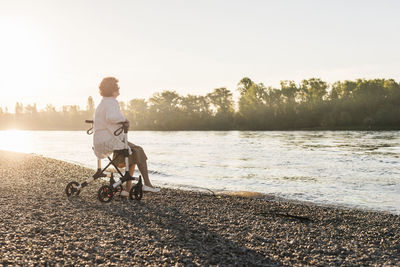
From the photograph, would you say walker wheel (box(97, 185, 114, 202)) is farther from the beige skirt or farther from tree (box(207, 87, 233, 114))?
tree (box(207, 87, 233, 114))

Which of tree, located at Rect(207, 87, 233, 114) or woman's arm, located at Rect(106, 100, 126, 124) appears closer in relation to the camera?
woman's arm, located at Rect(106, 100, 126, 124)

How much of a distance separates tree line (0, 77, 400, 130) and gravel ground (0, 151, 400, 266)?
94.6 meters

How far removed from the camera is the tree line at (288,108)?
338 feet

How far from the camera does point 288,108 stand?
114m

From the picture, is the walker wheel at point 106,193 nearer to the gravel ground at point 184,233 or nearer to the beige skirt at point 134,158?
the gravel ground at point 184,233

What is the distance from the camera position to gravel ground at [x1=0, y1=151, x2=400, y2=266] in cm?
500

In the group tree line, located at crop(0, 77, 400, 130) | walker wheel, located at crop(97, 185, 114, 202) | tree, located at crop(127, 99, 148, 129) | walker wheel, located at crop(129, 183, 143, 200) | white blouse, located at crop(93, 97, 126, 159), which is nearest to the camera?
white blouse, located at crop(93, 97, 126, 159)

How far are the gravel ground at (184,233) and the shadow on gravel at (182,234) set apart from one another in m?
0.02

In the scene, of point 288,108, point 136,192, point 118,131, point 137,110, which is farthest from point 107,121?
point 137,110

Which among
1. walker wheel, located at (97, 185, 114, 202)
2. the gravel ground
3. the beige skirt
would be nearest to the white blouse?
the beige skirt

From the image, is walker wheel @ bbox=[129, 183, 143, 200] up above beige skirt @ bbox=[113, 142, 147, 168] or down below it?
below

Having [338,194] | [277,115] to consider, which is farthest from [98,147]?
[277,115]

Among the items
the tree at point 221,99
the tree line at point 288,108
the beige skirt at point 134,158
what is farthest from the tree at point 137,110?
the beige skirt at point 134,158

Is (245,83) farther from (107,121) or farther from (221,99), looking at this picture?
(107,121)
